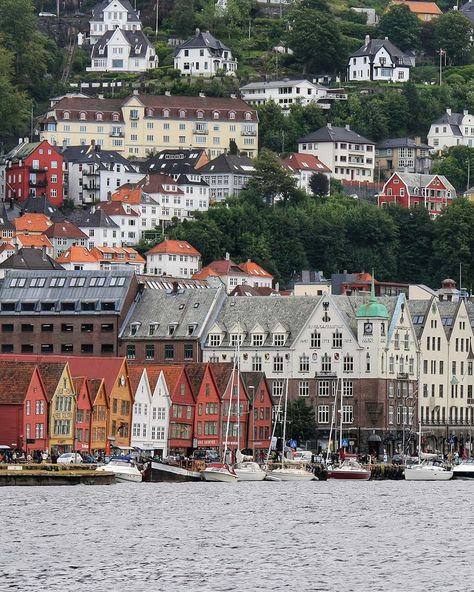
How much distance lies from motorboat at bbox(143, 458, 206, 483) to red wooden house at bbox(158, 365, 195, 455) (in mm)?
14685

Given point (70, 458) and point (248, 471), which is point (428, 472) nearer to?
point (248, 471)

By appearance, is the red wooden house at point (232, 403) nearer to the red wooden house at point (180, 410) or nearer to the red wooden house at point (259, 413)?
the red wooden house at point (259, 413)

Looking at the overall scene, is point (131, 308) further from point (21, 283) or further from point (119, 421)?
point (119, 421)

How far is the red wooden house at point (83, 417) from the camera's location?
160875 millimetres

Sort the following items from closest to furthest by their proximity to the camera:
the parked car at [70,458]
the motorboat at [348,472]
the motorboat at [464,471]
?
the parked car at [70,458] < the motorboat at [348,472] < the motorboat at [464,471]

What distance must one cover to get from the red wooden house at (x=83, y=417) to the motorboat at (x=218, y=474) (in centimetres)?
1046

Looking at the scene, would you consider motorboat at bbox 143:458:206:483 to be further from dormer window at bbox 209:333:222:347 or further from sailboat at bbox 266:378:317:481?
dormer window at bbox 209:333:222:347

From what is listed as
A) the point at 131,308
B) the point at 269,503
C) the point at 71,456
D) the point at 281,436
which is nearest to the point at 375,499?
the point at 269,503

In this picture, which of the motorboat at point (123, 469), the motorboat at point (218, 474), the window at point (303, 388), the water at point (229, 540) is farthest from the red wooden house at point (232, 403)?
the water at point (229, 540)

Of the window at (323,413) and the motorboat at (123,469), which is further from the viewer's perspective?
the window at (323,413)

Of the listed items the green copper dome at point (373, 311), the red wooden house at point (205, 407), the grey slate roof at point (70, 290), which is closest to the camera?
the red wooden house at point (205, 407)

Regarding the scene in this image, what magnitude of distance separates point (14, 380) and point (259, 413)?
2726 centimetres

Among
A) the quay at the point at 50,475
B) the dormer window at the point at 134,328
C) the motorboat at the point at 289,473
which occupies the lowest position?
the quay at the point at 50,475

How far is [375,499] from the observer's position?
13988cm
